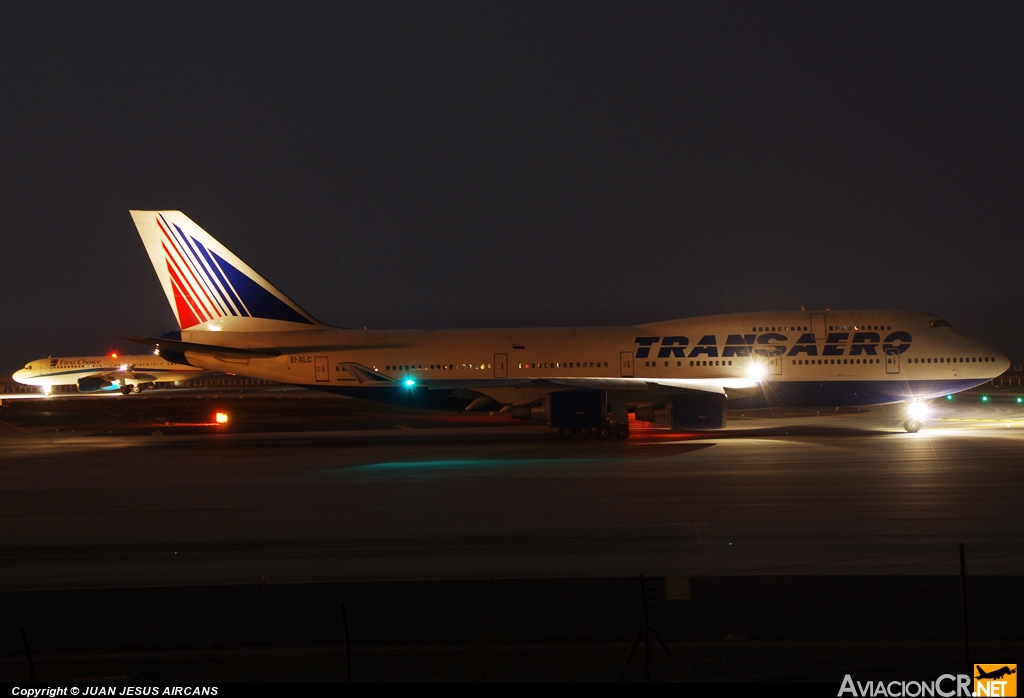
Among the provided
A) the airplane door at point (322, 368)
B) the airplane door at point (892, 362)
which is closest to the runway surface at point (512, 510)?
the airplane door at point (892, 362)

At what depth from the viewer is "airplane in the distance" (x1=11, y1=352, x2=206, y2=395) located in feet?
266

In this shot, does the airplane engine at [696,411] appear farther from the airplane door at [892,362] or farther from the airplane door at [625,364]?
the airplane door at [892,362]

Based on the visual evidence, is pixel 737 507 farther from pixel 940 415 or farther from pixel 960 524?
pixel 940 415

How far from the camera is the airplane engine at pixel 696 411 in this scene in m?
26.6

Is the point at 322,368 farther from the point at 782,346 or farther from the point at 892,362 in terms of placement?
the point at 892,362

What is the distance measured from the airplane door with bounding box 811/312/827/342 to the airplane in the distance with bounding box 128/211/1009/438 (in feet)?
0.13

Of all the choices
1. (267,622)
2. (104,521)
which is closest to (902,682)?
(267,622)

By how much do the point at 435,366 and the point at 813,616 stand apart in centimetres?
2457

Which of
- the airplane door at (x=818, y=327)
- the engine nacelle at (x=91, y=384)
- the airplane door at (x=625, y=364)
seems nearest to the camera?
the airplane door at (x=818, y=327)

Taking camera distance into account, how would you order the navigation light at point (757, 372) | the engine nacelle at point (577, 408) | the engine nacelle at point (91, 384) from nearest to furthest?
the engine nacelle at point (577, 408), the navigation light at point (757, 372), the engine nacelle at point (91, 384)

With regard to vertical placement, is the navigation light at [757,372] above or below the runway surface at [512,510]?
above

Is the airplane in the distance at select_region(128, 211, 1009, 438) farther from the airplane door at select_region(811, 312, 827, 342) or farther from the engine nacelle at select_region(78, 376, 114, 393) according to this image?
the engine nacelle at select_region(78, 376, 114, 393)

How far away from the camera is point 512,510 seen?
1474 cm

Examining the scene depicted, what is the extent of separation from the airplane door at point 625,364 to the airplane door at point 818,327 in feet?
21.4
